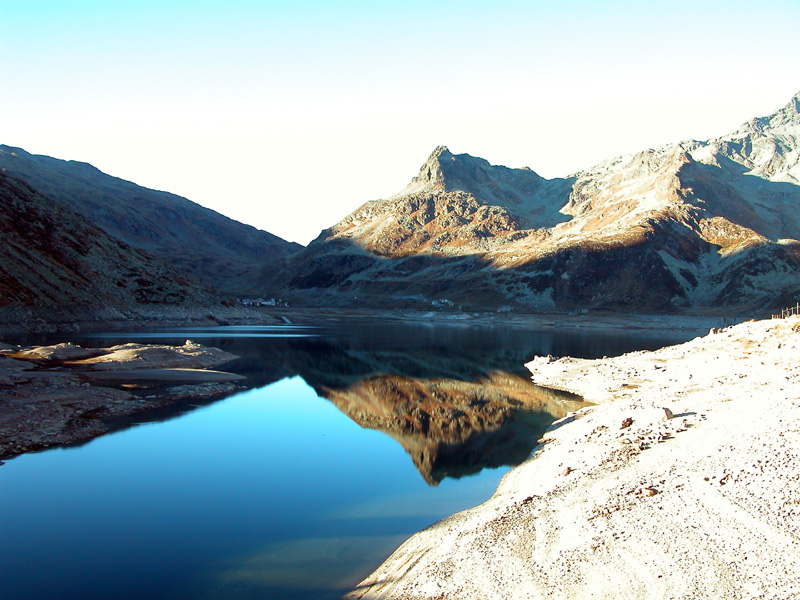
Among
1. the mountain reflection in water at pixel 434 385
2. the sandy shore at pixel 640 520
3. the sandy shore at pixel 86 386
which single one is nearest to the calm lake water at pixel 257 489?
the mountain reflection in water at pixel 434 385

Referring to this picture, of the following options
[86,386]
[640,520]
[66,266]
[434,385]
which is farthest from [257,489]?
[66,266]

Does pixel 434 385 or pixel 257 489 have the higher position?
pixel 257 489

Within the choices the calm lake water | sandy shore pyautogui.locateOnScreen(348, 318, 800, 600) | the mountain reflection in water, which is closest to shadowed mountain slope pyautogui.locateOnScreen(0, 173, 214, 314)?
the mountain reflection in water

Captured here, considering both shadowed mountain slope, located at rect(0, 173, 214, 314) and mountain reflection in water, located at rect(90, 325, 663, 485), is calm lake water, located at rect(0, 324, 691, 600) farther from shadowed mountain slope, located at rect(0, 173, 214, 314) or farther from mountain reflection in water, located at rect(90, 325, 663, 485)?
shadowed mountain slope, located at rect(0, 173, 214, 314)

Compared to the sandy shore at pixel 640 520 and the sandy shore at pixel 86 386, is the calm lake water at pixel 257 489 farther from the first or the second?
the sandy shore at pixel 640 520

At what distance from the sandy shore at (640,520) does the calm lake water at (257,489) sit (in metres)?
1.97

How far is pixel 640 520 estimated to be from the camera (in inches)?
550

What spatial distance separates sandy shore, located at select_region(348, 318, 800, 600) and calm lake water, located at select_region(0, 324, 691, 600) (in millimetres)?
1969

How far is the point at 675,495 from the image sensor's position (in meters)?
15.0

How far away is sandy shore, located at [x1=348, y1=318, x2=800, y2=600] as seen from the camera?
11383 mm

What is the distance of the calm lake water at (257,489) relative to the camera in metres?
14.2

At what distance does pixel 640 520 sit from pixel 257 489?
13890 mm

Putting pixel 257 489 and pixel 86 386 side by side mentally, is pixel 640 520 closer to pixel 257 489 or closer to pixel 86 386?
→ pixel 257 489

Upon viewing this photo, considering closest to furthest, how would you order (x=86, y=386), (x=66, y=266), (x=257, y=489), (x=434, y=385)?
(x=257, y=489) → (x=86, y=386) → (x=434, y=385) → (x=66, y=266)
